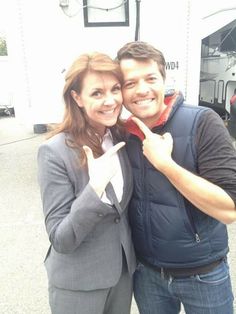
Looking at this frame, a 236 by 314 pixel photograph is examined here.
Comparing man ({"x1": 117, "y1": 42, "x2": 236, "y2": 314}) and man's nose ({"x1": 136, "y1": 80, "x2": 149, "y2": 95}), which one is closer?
man ({"x1": 117, "y1": 42, "x2": 236, "y2": 314})

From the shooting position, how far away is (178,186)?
139 cm

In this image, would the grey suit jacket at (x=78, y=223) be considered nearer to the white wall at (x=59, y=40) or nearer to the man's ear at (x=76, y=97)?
the man's ear at (x=76, y=97)

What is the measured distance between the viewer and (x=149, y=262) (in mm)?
1670

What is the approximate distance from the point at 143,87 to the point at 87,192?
0.48 meters

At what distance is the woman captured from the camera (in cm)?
141

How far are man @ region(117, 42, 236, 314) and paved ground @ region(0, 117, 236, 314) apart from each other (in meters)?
1.18

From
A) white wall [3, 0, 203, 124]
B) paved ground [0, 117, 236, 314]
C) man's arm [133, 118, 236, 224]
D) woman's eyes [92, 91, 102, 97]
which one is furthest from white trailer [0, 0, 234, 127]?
man's arm [133, 118, 236, 224]

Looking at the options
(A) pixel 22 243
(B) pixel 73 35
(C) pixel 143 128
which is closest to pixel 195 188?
(C) pixel 143 128

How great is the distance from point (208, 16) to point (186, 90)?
136cm

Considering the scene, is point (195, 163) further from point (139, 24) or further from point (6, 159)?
point (6, 159)

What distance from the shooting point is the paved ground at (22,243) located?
2.78 metres

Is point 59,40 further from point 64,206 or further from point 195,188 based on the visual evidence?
point 195,188

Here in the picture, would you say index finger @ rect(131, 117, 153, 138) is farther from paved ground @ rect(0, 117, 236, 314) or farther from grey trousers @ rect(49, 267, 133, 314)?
paved ground @ rect(0, 117, 236, 314)

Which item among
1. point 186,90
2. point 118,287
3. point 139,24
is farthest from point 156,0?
point 118,287
